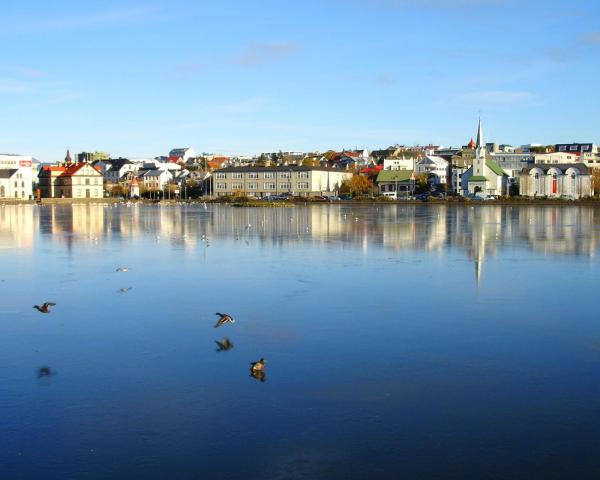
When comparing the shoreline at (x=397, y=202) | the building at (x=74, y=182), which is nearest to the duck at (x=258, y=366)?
the shoreline at (x=397, y=202)

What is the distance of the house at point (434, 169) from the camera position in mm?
85062

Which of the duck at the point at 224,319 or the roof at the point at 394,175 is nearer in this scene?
the duck at the point at 224,319

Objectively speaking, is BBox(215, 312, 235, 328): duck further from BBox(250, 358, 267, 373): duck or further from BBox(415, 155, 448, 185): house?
BBox(415, 155, 448, 185): house

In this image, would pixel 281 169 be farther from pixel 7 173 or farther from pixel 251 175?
pixel 7 173

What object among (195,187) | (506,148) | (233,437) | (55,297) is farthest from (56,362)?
(506,148)

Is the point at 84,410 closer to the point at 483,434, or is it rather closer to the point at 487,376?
the point at 483,434

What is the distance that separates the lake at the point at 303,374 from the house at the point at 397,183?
65044 millimetres

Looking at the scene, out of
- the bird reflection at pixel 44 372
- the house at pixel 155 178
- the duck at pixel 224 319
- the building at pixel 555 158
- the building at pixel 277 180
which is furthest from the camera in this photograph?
the house at pixel 155 178

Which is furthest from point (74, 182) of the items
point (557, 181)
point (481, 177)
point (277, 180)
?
point (557, 181)

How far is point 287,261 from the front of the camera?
17547 millimetres

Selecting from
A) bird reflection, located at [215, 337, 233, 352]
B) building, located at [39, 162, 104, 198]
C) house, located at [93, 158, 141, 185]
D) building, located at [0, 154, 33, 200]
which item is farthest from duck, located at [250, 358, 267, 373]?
house, located at [93, 158, 141, 185]

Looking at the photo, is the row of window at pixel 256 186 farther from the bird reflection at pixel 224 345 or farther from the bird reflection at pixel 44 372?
the bird reflection at pixel 44 372

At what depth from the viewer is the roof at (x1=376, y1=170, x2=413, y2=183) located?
8069 cm

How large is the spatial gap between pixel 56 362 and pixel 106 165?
106 meters
